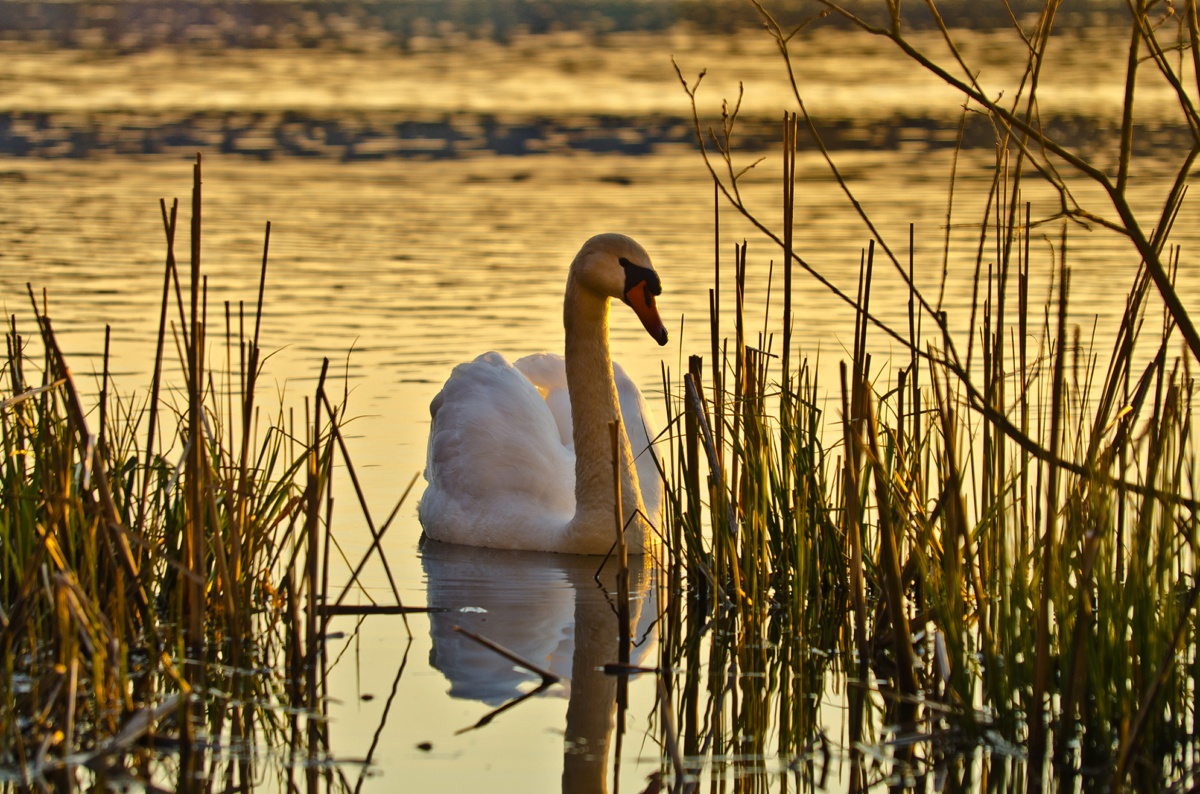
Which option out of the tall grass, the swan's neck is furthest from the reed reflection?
the tall grass

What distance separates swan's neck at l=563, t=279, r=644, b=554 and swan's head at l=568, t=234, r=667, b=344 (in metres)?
0.13

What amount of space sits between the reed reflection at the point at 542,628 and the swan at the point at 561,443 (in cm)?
12

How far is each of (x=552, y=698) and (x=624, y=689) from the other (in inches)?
9.6

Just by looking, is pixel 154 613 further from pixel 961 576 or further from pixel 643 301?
pixel 643 301

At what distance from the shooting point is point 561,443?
8.70 metres

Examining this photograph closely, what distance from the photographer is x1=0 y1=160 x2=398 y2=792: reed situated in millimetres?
4559

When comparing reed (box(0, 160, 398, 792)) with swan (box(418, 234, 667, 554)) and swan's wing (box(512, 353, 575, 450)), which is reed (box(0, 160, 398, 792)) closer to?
swan (box(418, 234, 667, 554))

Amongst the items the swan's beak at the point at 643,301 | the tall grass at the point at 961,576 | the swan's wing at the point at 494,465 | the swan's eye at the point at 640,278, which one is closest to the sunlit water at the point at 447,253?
the swan's wing at the point at 494,465

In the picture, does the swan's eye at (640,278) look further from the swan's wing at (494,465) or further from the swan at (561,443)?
the swan's wing at (494,465)

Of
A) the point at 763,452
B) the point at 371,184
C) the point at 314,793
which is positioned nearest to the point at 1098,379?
the point at 763,452

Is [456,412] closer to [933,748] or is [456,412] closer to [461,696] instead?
[461,696]

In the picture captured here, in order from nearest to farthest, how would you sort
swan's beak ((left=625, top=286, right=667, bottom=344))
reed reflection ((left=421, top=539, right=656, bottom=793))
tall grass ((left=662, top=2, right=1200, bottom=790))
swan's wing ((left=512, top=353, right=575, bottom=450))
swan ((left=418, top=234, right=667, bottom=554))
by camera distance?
tall grass ((left=662, top=2, right=1200, bottom=790)), reed reflection ((left=421, top=539, right=656, bottom=793)), swan's beak ((left=625, top=286, right=667, bottom=344)), swan ((left=418, top=234, right=667, bottom=554)), swan's wing ((left=512, top=353, right=575, bottom=450))

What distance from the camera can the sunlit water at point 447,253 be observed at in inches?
221

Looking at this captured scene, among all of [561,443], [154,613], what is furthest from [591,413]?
[154,613]
